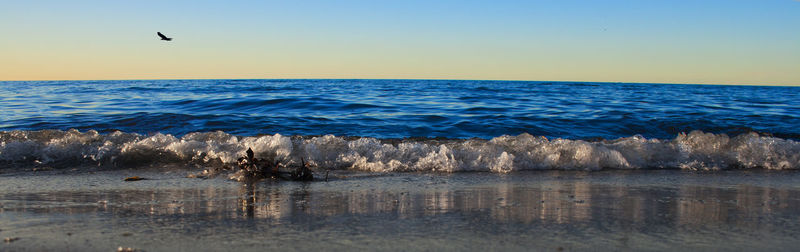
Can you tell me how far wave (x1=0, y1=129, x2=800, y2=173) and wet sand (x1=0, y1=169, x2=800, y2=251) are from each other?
1.90 ft

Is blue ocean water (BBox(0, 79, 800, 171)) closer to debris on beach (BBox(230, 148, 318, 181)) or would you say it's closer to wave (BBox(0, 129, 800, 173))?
wave (BBox(0, 129, 800, 173))

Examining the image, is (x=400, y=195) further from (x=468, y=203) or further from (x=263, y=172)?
(x=263, y=172)

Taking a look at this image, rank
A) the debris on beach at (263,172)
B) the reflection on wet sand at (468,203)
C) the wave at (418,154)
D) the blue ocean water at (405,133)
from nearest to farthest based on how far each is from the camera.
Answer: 1. the reflection on wet sand at (468,203)
2. the debris on beach at (263,172)
3. the wave at (418,154)
4. the blue ocean water at (405,133)

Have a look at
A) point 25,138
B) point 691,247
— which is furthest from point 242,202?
point 25,138

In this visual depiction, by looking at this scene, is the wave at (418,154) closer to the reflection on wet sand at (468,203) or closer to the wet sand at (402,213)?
the wet sand at (402,213)

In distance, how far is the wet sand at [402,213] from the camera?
2.51 meters

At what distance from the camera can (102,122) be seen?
9.38m

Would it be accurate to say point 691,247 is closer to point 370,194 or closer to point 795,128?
point 370,194

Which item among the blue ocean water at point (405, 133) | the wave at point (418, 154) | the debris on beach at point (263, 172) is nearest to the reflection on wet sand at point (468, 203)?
the debris on beach at point (263, 172)

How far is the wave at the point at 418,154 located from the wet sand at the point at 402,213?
0.58 m

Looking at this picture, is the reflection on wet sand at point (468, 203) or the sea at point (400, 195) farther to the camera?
the reflection on wet sand at point (468, 203)

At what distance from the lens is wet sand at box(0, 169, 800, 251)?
2512 mm

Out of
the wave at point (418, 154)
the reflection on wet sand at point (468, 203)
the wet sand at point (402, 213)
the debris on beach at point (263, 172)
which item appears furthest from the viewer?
the wave at point (418, 154)

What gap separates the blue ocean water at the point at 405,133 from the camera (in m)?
5.38
